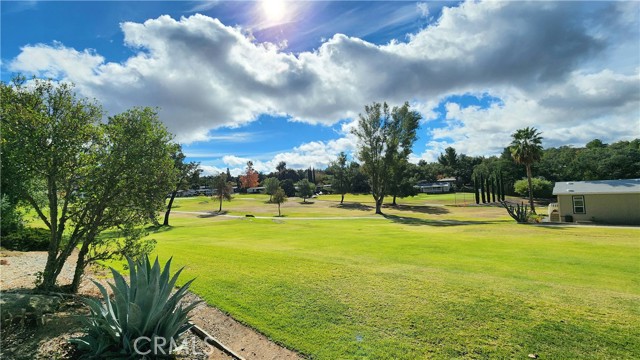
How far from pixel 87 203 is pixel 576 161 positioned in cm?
10553

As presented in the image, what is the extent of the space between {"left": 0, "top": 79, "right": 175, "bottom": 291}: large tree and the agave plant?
377 centimetres

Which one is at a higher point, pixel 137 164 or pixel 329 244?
pixel 137 164

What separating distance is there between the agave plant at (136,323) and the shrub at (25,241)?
1762 cm

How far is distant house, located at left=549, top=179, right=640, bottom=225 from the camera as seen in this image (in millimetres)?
34344

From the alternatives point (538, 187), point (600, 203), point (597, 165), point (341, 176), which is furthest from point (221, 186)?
point (597, 165)

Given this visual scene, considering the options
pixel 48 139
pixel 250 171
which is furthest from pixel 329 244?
pixel 250 171

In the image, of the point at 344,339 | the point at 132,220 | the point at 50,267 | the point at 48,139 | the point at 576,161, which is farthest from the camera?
the point at 576,161

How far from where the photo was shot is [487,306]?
8.19 meters

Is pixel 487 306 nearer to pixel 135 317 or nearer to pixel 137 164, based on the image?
pixel 135 317

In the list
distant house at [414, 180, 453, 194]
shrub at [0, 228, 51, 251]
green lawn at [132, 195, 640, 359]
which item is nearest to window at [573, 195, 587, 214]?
green lawn at [132, 195, 640, 359]

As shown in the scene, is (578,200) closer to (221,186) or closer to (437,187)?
(221,186)

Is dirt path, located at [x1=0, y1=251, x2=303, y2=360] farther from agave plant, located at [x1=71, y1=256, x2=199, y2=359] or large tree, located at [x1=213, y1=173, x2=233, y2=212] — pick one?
large tree, located at [x1=213, y1=173, x2=233, y2=212]

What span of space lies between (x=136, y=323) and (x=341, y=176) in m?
85.3

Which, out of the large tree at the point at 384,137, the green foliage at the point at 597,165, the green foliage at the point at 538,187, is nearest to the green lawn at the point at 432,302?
the large tree at the point at 384,137
